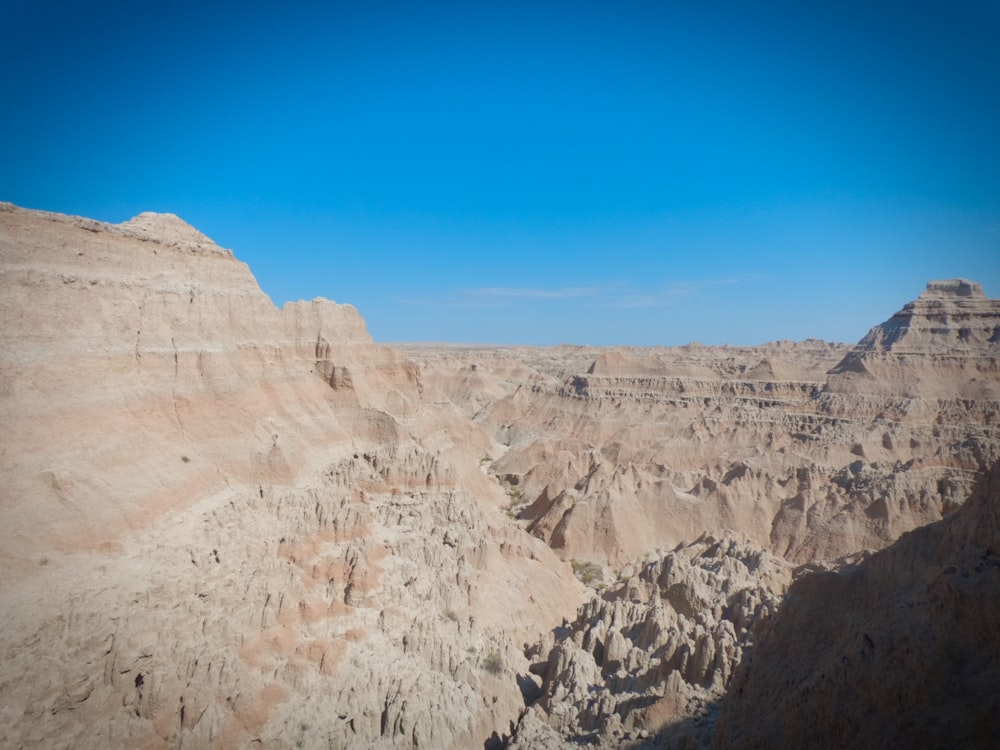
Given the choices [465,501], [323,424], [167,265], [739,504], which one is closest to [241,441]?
[323,424]

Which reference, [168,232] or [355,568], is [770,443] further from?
[168,232]

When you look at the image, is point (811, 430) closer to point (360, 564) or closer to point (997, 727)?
point (360, 564)

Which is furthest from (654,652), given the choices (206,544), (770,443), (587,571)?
(770,443)

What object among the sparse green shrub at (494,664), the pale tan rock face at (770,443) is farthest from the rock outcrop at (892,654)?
the pale tan rock face at (770,443)

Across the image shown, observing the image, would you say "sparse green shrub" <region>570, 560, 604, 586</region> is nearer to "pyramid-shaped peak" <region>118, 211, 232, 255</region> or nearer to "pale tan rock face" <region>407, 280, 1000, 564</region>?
"pale tan rock face" <region>407, 280, 1000, 564</region>

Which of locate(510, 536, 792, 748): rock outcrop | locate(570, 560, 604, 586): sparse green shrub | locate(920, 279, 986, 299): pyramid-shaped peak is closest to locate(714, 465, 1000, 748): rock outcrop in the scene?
locate(510, 536, 792, 748): rock outcrop

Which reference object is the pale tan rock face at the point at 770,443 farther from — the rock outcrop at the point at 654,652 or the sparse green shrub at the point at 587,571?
the rock outcrop at the point at 654,652
